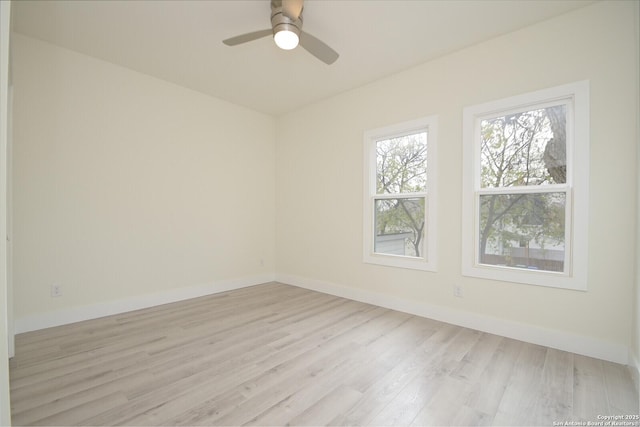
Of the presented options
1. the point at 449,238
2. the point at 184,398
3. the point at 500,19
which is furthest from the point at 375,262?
the point at 500,19

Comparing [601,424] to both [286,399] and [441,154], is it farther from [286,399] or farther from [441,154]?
[441,154]

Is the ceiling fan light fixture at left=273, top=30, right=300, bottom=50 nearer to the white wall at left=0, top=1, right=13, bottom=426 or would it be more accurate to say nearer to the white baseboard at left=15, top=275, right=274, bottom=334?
the white wall at left=0, top=1, right=13, bottom=426

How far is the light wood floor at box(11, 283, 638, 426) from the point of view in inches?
63.3

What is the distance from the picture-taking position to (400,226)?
3520mm

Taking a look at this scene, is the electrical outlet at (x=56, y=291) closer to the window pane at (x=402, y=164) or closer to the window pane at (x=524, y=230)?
the window pane at (x=402, y=164)

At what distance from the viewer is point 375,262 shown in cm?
362

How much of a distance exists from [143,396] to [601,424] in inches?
103

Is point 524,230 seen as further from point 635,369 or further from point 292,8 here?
point 292,8

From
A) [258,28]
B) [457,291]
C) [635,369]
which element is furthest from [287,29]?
[635,369]

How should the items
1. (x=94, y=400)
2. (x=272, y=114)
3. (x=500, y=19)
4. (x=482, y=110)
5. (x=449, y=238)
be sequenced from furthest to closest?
(x=272, y=114) < (x=449, y=238) < (x=482, y=110) < (x=500, y=19) < (x=94, y=400)

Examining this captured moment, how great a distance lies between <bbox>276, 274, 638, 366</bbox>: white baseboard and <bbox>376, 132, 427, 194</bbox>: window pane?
134 cm

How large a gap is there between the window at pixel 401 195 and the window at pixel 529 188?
0.39 m

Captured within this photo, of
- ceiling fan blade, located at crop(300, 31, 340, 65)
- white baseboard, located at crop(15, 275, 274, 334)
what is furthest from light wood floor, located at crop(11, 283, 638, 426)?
→ ceiling fan blade, located at crop(300, 31, 340, 65)

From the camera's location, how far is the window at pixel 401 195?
3182mm
